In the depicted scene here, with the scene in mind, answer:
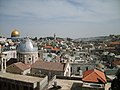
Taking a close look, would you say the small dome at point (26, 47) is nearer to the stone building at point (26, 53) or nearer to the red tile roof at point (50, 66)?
the stone building at point (26, 53)

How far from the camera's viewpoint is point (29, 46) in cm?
2461

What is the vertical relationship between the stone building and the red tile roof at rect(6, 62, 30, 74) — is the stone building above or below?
above

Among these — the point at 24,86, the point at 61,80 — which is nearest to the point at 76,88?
the point at 61,80

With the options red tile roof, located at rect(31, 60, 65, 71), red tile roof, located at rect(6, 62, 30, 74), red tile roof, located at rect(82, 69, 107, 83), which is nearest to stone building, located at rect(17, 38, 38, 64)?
red tile roof, located at rect(31, 60, 65, 71)

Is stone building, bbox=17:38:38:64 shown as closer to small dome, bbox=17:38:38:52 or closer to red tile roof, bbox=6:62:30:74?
small dome, bbox=17:38:38:52

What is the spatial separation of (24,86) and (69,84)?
4.17 metres

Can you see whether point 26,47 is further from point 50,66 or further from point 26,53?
point 50,66

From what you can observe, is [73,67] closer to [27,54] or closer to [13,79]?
[27,54]

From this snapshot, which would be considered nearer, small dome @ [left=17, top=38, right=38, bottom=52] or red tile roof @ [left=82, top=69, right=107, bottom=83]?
red tile roof @ [left=82, top=69, right=107, bottom=83]

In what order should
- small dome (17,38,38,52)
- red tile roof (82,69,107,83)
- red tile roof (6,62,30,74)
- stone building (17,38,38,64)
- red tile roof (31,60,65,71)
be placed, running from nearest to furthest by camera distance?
red tile roof (82,69,107,83) < red tile roof (6,62,30,74) < red tile roof (31,60,65,71) < stone building (17,38,38,64) < small dome (17,38,38,52)

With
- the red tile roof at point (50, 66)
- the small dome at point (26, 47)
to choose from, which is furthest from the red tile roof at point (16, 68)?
the small dome at point (26, 47)

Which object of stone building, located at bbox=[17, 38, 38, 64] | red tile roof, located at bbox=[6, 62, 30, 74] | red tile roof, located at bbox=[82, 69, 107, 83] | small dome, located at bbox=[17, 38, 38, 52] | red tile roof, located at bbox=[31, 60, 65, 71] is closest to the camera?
red tile roof, located at bbox=[82, 69, 107, 83]

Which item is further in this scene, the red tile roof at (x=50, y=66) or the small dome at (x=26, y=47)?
the small dome at (x=26, y=47)

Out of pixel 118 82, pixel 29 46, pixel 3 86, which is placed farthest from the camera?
pixel 29 46
